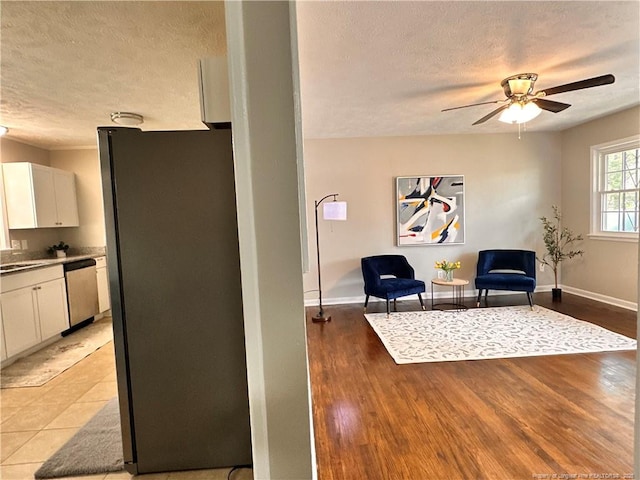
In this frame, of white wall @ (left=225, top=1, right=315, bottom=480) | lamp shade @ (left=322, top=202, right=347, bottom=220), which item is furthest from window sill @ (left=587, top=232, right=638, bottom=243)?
white wall @ (left=225, top=1, right=315, bottom=480)

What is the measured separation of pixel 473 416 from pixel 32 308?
4.14 metres

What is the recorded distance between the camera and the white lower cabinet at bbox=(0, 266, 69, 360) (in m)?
3.14

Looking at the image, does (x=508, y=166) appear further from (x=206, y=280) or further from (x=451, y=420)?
(x=206, y=280)

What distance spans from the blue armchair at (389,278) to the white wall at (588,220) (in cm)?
247

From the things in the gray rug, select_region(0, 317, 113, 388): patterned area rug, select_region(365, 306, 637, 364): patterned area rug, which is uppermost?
select_region(0, 317, 113, 388): patterned area rug

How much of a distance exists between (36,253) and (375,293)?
4.55 meters

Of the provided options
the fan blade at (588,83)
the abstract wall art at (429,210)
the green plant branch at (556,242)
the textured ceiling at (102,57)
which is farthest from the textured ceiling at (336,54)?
the green plant branch at (556,242)

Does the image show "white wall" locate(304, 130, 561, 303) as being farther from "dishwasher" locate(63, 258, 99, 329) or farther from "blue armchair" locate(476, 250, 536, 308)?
"dishwasher" locate(63, 258, 99, 329)

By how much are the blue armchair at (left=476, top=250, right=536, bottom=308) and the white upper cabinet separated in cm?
575

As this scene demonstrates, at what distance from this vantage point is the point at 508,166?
5.19 m

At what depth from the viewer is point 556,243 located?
5.11 metres

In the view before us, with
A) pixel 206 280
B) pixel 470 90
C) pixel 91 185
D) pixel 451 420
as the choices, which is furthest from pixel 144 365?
pixel 91 185

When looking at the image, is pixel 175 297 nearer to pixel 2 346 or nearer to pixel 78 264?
pixel 2 346

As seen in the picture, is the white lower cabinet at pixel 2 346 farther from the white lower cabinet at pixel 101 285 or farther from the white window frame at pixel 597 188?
the white window frame at pixel 597 188
